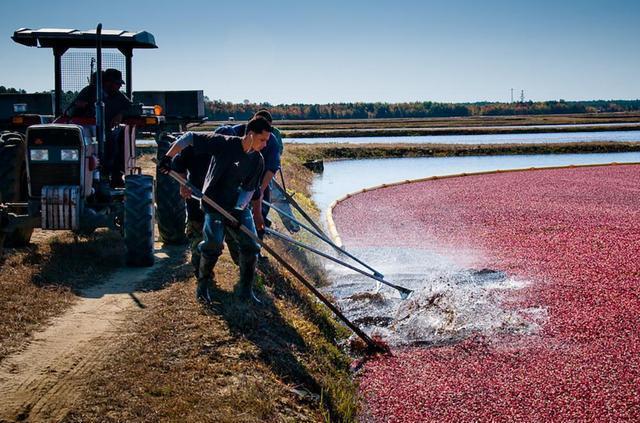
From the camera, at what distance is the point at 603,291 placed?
9.00 meters

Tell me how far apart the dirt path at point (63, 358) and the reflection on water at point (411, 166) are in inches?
489

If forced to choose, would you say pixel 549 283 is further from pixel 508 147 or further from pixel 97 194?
pixel 508 147

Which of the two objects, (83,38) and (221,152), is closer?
(221,152)

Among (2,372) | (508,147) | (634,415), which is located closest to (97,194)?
(2,372)

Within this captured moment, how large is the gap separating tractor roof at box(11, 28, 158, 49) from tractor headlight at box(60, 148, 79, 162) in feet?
5.02

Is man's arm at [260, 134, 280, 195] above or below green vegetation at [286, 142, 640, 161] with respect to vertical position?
above

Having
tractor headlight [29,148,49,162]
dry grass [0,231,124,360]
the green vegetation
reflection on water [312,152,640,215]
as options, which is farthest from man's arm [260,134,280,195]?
the green vegetation

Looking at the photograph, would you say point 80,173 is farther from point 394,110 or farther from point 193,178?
point 394,110

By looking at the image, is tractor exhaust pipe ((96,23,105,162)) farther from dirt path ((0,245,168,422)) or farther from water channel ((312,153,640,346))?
water channel ((312,153,640,346))

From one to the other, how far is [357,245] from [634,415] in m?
7.04

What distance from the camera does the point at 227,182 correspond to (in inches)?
Result: 260

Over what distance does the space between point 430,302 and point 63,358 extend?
14.7 ft

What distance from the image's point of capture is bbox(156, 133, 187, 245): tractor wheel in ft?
31.7

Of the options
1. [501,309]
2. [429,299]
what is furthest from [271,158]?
[501,309]
